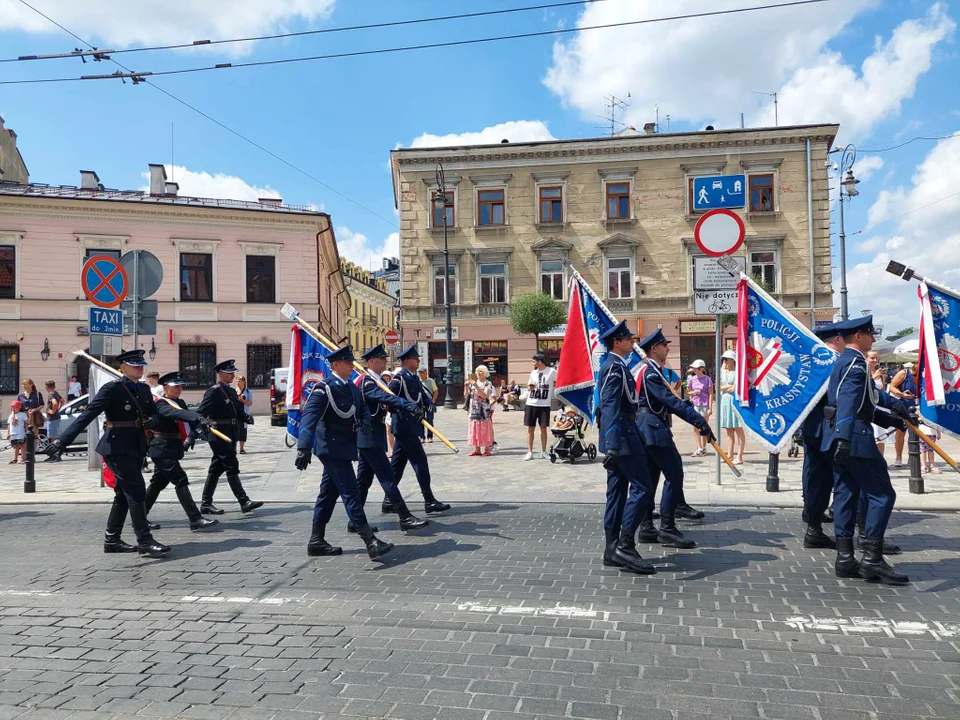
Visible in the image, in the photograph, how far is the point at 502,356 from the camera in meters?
34.9

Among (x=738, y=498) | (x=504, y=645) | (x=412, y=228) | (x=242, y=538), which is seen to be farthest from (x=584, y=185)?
(x=504, y=645)

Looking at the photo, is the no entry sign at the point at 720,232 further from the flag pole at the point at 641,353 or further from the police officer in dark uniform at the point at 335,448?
the police officer in dark uniform at the point at 335,448

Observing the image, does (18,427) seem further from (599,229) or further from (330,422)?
(599,229)

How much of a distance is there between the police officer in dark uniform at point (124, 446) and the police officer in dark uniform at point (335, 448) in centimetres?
157

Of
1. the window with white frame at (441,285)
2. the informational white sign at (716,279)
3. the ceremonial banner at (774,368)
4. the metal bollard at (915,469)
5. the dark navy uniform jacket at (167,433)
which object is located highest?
the window with white frame at (441,285)

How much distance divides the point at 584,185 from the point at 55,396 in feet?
81.2

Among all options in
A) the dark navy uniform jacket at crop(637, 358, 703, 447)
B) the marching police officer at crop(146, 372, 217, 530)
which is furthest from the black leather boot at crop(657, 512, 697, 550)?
the marching police officer at crop(146, 372, 217, 530)

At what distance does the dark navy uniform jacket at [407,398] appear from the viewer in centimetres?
825

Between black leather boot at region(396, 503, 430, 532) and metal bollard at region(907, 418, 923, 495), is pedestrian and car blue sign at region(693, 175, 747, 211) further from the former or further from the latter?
black leather boot at region(396, 503, 430, 532)

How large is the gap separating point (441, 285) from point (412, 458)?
2754 centimetres

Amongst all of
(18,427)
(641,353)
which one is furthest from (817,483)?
(18,427)

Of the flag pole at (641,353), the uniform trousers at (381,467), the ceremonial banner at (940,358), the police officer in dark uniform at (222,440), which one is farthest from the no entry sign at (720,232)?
the police officer in dark uniform at (222,440)

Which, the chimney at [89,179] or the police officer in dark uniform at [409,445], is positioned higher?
the chimney at [89,179]

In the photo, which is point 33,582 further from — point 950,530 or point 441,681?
point 950,530
